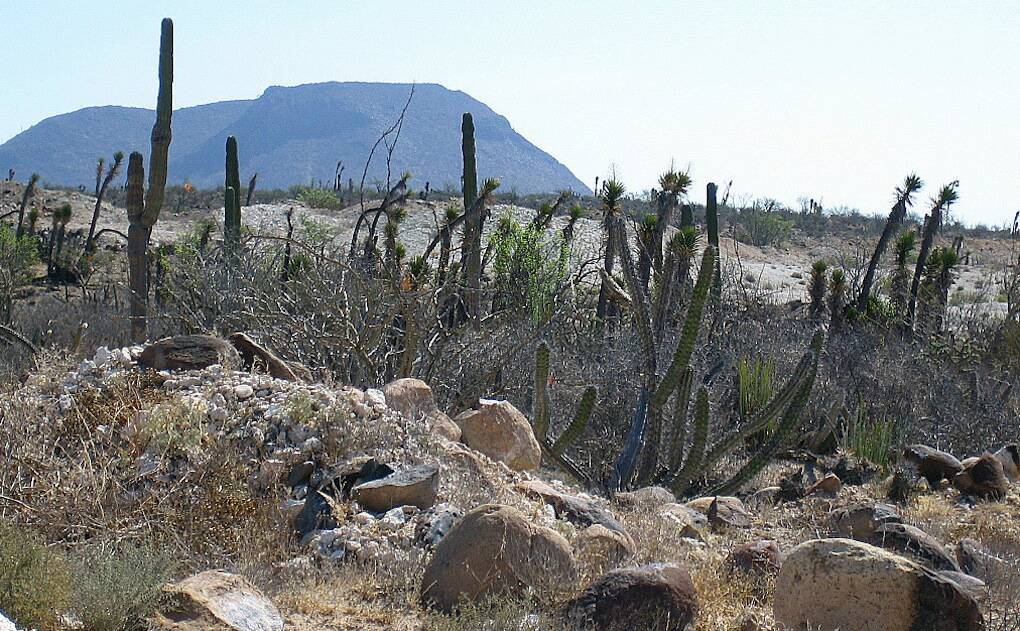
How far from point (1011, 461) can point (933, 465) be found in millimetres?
862

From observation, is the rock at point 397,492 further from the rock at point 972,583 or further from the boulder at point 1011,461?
the boulder at point 1011,461

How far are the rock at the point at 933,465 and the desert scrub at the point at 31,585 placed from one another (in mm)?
7751

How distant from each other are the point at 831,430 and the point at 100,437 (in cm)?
894

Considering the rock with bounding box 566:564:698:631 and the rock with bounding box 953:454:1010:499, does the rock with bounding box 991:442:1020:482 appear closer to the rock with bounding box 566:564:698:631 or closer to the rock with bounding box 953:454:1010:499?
the rock with bounding box 953:454:1010:499

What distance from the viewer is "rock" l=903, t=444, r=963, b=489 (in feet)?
31.9

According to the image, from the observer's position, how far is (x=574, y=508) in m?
6.27

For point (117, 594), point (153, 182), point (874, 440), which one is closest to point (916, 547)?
point (117, 594)

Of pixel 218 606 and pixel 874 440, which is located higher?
pixel 218 606

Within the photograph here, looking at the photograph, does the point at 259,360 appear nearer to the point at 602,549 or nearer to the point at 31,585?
the point at 602,549

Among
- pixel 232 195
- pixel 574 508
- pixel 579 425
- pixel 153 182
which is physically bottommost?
pixel 579 425

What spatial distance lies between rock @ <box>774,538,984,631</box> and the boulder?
608 centimetres

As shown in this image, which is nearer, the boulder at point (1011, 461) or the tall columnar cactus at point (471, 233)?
the boulder at point (1011, 461)

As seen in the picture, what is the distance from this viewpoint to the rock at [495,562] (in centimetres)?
475

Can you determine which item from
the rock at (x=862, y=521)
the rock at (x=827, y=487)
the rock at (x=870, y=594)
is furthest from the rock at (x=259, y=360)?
the rock at (x=827, y=487)
